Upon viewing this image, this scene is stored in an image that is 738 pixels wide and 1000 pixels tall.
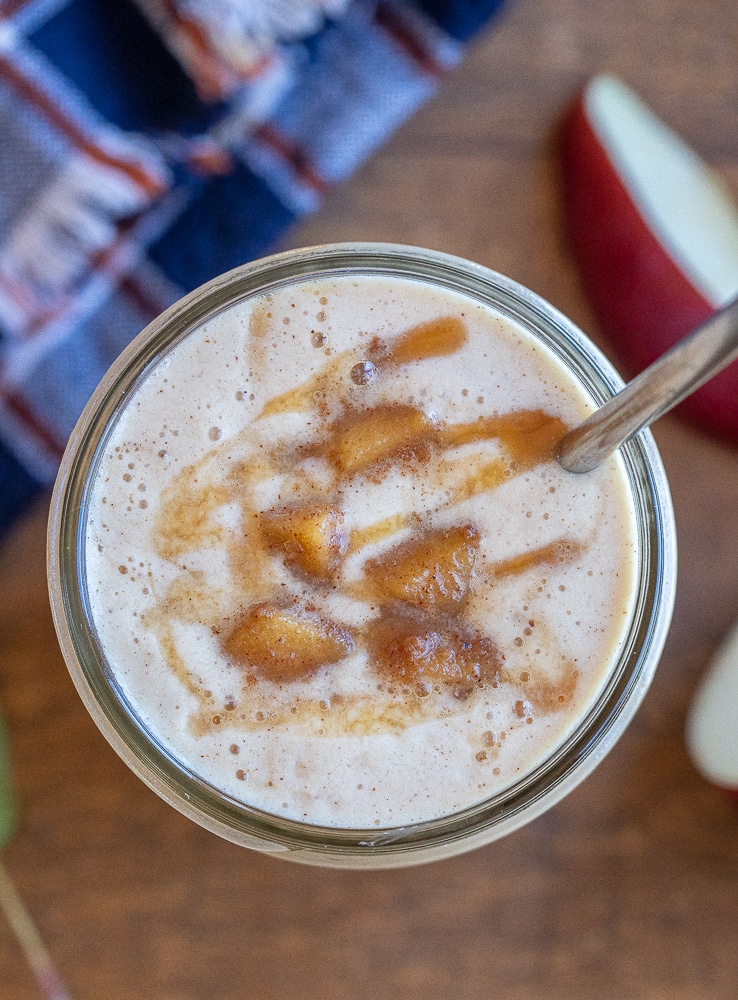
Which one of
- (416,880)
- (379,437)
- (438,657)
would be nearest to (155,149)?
(379,437)

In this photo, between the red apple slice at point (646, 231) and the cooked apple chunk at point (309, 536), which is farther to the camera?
the red apple slice at point (646, 231)

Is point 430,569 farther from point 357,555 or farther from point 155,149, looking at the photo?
point 155,149

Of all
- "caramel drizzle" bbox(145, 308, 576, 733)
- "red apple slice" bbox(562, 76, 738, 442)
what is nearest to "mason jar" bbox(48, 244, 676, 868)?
"caramel drizzle" bbox(145, 308, 576, 733)

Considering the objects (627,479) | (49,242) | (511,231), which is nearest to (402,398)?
(627,479)

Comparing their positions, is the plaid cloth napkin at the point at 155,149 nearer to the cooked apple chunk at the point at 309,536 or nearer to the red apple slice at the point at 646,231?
the red apple slice at the point at 646,231

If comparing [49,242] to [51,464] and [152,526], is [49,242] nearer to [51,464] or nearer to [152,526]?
[51,464]

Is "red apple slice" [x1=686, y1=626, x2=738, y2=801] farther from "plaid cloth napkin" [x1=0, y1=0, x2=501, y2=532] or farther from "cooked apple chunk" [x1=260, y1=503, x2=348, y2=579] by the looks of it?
"plaid cloth napkin" [x1=0, y1=0, x2=501, y2=532]

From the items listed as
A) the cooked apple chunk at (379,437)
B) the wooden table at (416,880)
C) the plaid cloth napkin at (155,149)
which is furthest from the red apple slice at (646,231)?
the cooked apple chunk at (379,437)
